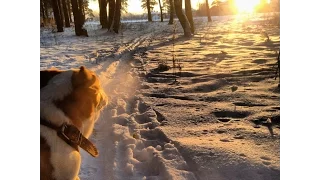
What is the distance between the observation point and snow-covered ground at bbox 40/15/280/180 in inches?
95.0

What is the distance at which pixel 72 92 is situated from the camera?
5.59 feet

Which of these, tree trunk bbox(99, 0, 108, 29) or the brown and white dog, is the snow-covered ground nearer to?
the brown and white dog

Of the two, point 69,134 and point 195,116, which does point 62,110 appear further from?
point 195,116

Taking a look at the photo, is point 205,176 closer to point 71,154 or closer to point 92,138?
point 71,154

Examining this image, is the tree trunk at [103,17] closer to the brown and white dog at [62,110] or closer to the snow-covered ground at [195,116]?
the snow-covered ground at [195,116]

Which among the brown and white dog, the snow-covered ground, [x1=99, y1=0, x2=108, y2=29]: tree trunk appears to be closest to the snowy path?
the snow-covered ground

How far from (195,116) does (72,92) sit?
7.31ft

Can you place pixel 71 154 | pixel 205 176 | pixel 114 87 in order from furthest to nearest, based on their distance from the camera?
1. pixel 114 87
2. pixel 205 176
3. pixel 71 154

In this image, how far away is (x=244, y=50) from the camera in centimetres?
473

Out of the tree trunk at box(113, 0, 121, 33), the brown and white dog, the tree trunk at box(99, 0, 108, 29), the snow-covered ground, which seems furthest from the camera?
the tree trunk at box(99, 0, 108, 29)

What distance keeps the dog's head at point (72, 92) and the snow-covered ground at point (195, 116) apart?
0.76 ft
